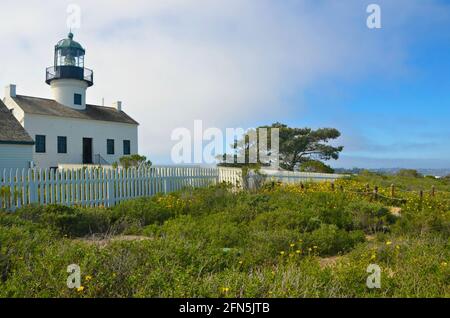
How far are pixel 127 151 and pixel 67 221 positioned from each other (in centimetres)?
2452

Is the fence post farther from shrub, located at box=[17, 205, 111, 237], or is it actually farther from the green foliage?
the green foliage

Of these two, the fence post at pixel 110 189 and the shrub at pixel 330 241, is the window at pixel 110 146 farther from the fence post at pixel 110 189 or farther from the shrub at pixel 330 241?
the shrub at pixel 330 241

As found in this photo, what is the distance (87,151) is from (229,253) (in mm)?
26447

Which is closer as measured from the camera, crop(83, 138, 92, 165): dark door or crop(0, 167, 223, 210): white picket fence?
crop(0, 167, 223, 210): white picket fence

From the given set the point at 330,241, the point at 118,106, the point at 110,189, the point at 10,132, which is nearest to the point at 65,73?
the point at 118,106

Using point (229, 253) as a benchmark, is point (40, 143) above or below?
above

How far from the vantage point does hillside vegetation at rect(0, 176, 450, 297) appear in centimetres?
356

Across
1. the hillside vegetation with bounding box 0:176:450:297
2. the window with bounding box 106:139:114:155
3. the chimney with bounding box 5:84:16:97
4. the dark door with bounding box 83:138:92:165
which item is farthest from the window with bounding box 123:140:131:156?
the hillside vegetation with bounding box 0:176:450:297

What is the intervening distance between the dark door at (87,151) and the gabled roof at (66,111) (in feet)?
5.57

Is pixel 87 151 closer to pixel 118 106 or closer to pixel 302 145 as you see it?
pixel 118 106

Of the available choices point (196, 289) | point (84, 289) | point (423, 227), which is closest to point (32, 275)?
point (84, 289)

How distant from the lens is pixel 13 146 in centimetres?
1823

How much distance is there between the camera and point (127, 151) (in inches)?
1238

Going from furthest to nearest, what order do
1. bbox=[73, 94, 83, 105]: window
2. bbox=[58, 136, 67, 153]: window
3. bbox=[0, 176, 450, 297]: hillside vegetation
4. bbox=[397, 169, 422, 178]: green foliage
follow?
bbox=[73, 94, 83, 105]: window, bbox=[58, 136, 67, 153]: window, bbox=[397, 169, 422, 178]: green foliage, bbox=[0, 176, 450, 297]: hillside vegetation
